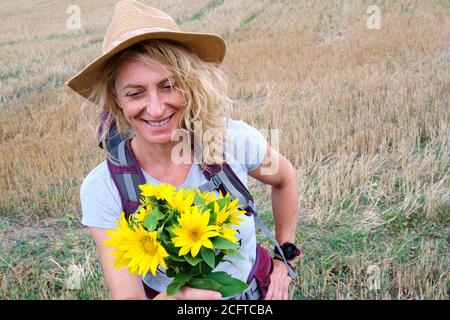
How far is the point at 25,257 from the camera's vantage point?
337 cm

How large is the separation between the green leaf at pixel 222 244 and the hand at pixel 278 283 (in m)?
0.76

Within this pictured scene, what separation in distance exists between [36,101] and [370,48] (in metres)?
5.22

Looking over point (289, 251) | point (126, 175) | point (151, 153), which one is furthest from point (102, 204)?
point (289, 251)

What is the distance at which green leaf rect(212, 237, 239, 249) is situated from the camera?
1.21 metres

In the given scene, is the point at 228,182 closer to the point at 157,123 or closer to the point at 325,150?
the point at 157,123

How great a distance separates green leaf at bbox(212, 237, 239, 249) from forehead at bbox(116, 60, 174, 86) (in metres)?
0.61

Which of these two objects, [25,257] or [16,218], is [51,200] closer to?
[16,218]

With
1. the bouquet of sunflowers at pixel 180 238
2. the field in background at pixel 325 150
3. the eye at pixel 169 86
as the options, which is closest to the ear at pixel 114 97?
the field in background at pixel 325 150

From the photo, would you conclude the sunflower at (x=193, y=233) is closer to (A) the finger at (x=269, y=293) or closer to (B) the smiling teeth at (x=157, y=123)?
(B) the smiling teeth at (x=157, y=123)

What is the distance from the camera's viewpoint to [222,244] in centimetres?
122

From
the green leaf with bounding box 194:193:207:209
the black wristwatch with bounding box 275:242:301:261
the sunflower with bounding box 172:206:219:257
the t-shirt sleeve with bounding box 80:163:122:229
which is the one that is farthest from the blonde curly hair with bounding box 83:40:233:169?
the black wristwatch with bounding box 275:242:301:261

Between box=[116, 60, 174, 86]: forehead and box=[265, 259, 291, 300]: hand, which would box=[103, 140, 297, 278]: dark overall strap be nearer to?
box=[116, 60, 174, 86]: forehead

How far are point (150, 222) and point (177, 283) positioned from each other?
191 millimetres

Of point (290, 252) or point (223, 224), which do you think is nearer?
point (223, 224)
